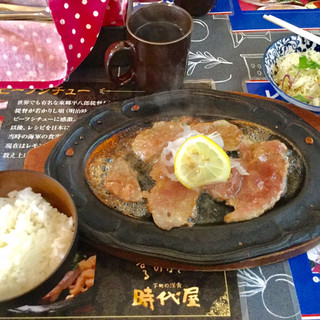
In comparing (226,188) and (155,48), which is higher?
(155,48)

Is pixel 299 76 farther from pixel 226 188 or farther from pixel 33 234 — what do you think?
pixel 33 234

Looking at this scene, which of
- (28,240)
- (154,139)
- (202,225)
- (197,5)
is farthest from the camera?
(197,5)

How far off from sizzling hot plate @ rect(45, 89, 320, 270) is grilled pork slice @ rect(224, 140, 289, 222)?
34 mm

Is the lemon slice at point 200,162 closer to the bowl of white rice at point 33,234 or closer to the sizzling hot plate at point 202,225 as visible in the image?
the sizzling hot plate at point 202,225

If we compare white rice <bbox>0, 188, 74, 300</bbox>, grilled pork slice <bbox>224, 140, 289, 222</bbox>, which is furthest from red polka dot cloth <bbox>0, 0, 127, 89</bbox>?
grilled pork slice <bbox>224, 140, 289, 222</bbox>

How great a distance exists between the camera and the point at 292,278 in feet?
3.81

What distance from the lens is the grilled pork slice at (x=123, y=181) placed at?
1.27 m

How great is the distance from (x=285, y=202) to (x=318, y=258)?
0.73 ft

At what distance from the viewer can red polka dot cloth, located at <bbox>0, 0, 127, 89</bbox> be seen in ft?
5.11

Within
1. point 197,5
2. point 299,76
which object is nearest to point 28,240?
point 299,76

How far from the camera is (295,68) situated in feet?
5.47

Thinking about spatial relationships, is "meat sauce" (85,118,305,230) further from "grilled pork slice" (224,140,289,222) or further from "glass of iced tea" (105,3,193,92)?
"glass of iced tea" (105,3,193,92)

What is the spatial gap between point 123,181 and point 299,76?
1.03 meters

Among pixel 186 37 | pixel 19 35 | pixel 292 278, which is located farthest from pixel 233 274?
pixel 19 35
